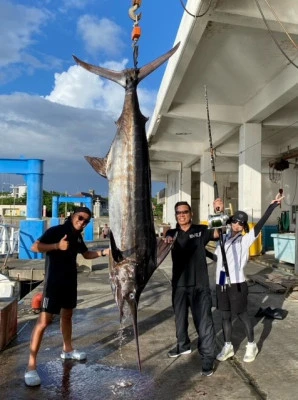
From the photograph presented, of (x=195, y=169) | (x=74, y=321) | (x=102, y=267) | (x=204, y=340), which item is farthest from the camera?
(x=195, y=169)

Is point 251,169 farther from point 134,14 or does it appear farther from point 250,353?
point 134,14

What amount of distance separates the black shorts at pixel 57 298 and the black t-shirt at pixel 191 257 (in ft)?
3.26

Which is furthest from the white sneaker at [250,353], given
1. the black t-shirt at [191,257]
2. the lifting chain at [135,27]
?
the lifting chain at [135,27]

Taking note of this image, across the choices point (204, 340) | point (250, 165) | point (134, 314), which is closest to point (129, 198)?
point (134, 314)

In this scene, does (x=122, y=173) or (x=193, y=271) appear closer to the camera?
(x=122, y=173)

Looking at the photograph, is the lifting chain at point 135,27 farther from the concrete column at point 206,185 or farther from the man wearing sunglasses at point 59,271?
the concrete column at point 206,185

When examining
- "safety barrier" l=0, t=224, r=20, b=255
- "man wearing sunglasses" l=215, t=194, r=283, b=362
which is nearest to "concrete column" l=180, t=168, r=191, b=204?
"safety barrier" l=0, t=224, r=20, b=255

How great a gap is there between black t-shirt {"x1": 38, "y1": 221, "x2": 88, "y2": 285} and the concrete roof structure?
461cm

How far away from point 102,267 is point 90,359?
26.4 feet

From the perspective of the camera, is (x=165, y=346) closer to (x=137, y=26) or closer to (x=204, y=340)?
(x=204, y=340)

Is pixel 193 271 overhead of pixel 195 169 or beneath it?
beneath

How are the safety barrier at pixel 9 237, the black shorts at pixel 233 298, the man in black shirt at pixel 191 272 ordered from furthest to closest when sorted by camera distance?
the safety barrier at pixel 9 237 < the black shorts at pixel 233 298 < the man in black shirt at pixel 191 272

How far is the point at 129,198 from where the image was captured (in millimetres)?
3229

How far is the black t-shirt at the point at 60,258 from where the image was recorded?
12.8 ft
